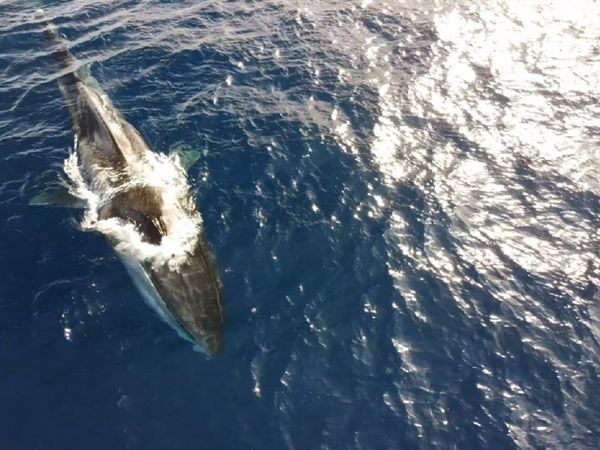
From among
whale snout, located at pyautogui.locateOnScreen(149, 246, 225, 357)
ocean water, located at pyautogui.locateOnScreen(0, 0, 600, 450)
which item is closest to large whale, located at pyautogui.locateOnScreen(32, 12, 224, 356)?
whale snout, located at pyautogui.locateOnScreen(149, 246, 225, 357)

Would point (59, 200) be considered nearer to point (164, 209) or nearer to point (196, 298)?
point (164, 209)

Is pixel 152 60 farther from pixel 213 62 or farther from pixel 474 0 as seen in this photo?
pixel 474 0

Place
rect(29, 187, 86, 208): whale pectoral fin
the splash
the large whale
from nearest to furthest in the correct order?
the large whale → the splash → rect(29, 187, 86, 208): whale pectoral fin

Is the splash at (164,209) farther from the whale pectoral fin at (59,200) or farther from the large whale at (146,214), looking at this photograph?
the whale pectoral fin at (59,200)

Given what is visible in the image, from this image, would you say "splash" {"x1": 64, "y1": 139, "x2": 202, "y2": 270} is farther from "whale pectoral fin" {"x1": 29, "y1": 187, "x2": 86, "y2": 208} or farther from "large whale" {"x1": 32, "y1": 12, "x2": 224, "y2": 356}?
"whale pectoral fin" {"x1": 29, "y1": 187, "x2": 86, "y2": 208}

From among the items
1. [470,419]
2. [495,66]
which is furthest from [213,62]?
[470,419]

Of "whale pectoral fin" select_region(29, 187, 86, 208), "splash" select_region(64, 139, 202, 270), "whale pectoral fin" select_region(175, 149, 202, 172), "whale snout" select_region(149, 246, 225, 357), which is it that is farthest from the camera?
"whale pectoral fin" select_region(175, 149, 202, 172)

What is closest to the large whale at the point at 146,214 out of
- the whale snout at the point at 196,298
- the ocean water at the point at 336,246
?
the whale snout at the point at 196,298
